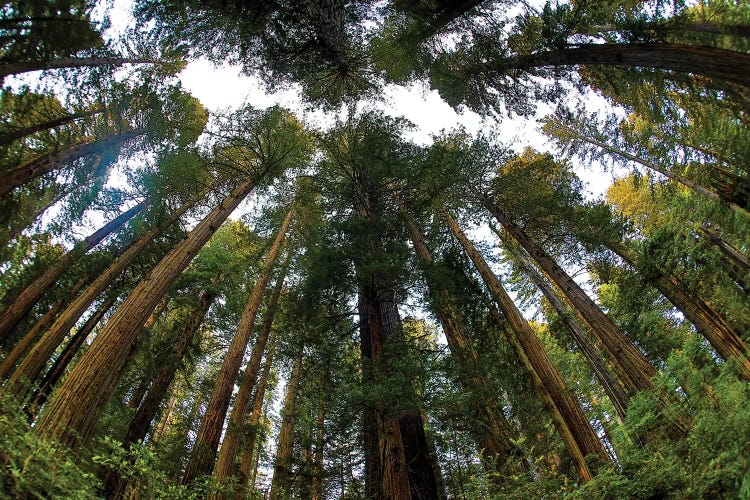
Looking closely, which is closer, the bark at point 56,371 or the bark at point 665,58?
the bark at point 665,58

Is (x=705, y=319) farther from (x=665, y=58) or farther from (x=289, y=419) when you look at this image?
(x=289, y=419)

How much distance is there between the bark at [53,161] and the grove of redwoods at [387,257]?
126 mm

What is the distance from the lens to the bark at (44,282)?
19.8 feet

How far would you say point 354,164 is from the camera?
848 centimetres

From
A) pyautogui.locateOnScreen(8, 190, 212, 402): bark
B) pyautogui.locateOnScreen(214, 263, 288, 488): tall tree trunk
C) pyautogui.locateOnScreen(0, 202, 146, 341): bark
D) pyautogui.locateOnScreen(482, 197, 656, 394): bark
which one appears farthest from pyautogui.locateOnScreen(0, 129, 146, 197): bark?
pyautogui.locateOnScreen(482, 197, 656, 394): bark

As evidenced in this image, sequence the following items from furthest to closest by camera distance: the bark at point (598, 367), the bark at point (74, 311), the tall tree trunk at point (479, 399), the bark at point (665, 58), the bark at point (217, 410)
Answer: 1. the bark at point (598, 367)
2. the bark at point (217, 410)
3. the tall tree trunk at point (479, 399)
4. the bark at point (74, 311)
5. the bark at point (665, 58)

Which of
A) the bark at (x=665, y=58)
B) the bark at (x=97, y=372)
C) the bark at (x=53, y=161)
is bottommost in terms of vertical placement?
the bark at (x=97, y=372)

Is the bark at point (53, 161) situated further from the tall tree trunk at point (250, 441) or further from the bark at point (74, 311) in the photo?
the tall tree trunk at point (250, 441)

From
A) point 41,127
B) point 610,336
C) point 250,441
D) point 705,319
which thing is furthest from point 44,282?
point 705,319

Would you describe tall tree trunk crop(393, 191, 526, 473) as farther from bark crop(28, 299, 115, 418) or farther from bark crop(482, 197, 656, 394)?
bark crop(28, 299, 115, 418)

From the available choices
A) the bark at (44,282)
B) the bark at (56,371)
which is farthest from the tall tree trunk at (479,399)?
the bark at (44,282)

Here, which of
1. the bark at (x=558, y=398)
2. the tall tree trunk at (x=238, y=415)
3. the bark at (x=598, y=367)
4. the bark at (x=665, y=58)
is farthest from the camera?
the bark at (x=598, y=367)

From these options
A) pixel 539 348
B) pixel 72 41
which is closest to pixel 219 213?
pixel 72 41

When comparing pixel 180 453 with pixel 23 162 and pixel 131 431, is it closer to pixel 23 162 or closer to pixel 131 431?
pixel 131 431
